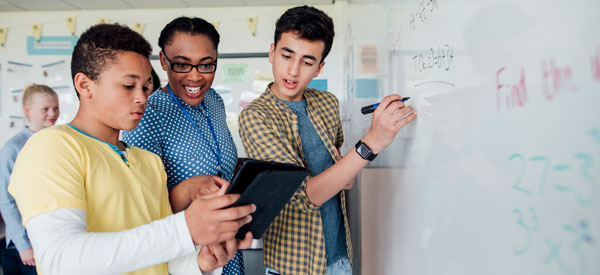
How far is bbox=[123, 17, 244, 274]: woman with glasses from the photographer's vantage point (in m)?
0.88

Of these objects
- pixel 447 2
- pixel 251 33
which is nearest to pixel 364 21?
pixel 447 2

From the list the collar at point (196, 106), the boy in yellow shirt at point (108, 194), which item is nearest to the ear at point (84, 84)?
the boy in yellow shirt at point (108, 194)

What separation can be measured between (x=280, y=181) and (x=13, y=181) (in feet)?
1.22

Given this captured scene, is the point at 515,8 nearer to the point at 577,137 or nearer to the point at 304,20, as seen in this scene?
the point at 577,137

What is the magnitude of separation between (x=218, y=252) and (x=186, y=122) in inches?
16.3

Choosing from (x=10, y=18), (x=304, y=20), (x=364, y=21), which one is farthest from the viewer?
(x=10, y=18)

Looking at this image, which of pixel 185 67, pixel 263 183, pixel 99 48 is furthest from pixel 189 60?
pixel 263 183

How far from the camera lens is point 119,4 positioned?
335 centimetres

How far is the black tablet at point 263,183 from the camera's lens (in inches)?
21.5

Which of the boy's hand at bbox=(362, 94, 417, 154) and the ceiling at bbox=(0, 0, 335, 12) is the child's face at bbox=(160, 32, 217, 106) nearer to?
the boy's hand at bbox=(362, 94, 417, 154)

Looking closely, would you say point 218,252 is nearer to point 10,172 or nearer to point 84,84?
point 84,84

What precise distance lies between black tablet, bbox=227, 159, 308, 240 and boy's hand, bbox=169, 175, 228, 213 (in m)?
0.15

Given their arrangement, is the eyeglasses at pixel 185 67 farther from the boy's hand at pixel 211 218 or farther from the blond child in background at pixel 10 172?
the blond child in background at pixel 10 172

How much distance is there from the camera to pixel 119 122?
2.26ft
